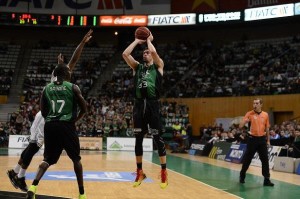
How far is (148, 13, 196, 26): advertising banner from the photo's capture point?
31.7 metres

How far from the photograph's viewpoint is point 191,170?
13719 mm

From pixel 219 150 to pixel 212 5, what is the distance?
15.7 meters

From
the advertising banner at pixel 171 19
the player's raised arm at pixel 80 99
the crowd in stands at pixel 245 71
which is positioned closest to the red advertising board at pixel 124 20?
the advertising banner at pixel 171 19

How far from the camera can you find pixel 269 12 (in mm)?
29406

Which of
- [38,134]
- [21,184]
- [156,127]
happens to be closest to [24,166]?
[21,184]

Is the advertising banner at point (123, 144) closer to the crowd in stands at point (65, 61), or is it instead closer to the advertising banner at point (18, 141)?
the advertising banner at point (18, 141)

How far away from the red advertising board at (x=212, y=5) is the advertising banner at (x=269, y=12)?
712 millimetres

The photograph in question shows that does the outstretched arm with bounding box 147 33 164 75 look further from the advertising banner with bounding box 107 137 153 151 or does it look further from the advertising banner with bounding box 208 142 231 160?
the advertising banner with bounding box 107 137 153 151

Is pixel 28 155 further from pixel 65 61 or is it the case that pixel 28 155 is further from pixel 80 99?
pixel 65 61

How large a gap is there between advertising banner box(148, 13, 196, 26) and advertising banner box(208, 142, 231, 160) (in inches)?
550

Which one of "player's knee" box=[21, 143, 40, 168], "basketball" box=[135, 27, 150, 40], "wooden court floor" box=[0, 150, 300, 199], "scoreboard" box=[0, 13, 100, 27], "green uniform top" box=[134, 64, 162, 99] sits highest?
"scoreboard" box=[0, 13, 100, 27]

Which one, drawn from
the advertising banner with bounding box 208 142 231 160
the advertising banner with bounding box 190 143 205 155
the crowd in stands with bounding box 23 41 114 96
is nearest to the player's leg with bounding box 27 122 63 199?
the advertising banner with bounding box 208 142 231 160

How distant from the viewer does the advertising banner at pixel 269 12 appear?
28656mm

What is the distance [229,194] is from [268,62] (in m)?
21.7
